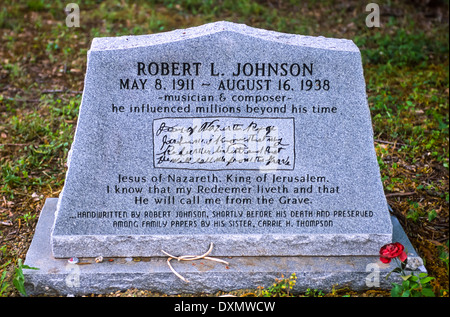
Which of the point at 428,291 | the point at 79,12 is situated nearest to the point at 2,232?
the point at 428,291

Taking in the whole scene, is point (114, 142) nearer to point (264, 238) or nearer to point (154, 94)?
point (154, 94)

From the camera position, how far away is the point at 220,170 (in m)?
3.55

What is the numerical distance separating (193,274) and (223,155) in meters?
0.79

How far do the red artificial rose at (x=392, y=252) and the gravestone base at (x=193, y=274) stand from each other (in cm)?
5

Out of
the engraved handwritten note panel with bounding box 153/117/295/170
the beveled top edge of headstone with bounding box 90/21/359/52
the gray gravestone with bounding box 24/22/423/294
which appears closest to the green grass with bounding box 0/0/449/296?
the gray gravestone with bounding box 24/22/423/294
